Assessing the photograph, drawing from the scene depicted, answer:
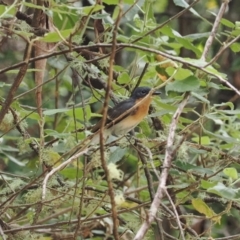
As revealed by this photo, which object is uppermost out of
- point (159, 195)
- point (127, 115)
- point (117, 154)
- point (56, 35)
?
point (56, 35)

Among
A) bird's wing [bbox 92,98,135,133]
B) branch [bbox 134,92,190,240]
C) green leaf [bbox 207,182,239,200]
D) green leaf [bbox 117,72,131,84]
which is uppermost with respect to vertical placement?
branch [bbox 134,92,190,240]

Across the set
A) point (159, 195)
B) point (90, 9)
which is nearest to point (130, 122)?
point (90, 9)

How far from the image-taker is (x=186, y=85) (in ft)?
5.13

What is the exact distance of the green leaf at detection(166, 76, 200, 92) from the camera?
1553 mm

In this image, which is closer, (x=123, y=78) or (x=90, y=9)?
(x=90, y=9)

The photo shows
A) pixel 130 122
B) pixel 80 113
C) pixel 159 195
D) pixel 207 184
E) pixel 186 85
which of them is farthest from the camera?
pixel 130 122

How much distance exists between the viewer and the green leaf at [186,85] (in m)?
1.55

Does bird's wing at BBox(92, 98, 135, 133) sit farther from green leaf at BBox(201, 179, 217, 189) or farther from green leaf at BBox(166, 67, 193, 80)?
green leaf at BBox(166, 67, 193, 80)

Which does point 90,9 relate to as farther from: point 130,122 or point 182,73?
point 130,122

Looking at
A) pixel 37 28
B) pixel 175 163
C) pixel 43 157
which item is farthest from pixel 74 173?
pixel 37 28

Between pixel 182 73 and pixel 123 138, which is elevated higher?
pixel 182 73

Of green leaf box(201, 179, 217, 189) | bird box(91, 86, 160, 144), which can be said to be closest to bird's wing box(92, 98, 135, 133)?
bird box(91, 86, 160, 144)

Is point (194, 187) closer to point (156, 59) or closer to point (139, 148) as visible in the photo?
point (139, 148)

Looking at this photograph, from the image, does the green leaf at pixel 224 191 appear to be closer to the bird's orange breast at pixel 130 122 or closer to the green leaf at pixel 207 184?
the green leaf at pixel 207 184
